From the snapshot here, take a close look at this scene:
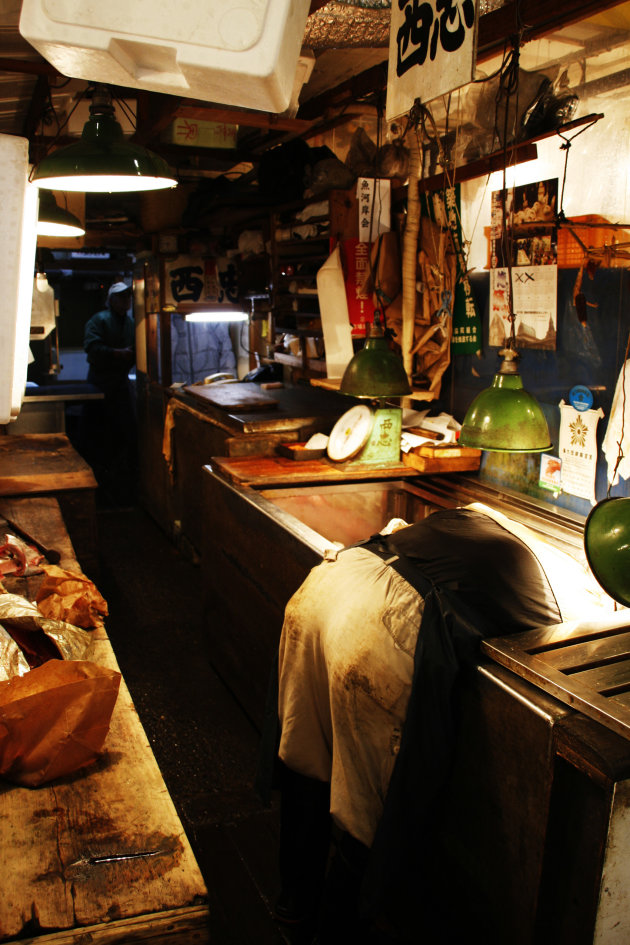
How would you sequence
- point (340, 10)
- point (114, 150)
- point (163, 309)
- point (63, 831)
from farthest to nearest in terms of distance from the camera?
1. point (163, 309)
2. point (340, 10)
3. point (114, 150)
4. point (63, 831)

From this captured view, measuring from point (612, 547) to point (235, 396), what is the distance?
15.3 feet

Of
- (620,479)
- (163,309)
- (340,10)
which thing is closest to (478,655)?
(620,479)

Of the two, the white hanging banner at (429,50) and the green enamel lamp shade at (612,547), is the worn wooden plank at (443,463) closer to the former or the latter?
→ the white hanging banner at (429,50)

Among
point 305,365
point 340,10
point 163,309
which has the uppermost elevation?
point 340,10

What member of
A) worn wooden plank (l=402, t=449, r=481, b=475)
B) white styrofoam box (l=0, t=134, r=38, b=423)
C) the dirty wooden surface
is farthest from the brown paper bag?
worn wooden plank (l=402, t=449, r=481, b=475)

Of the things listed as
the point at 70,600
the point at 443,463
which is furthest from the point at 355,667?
the point at 443,463

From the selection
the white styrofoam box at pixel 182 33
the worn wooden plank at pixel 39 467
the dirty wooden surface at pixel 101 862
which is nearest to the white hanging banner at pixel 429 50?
the white styrofoam box at pixel 182 33

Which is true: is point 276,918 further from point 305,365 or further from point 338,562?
point 305,365

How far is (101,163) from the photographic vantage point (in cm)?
276

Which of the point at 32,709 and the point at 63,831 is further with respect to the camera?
the point at 32,709

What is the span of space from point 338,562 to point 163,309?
19.9ft

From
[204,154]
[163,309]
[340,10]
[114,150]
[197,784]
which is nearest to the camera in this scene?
[114,150]

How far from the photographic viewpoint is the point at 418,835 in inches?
99.7

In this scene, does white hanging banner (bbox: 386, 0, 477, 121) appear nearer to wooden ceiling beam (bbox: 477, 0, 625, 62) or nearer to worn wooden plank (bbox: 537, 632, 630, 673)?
wooden ceiling beam (bbox: 477, 0, 625, 62)
